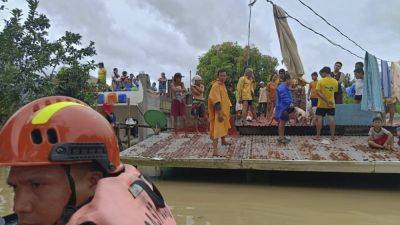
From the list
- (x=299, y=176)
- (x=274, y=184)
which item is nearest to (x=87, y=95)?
(x=274, y=184)

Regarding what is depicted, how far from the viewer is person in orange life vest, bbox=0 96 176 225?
4.57 ft

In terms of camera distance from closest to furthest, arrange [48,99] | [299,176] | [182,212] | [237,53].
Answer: [48,99]
[182,212]
[299,176]
[237,53]

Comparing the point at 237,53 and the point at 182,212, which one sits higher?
the point at 237,53

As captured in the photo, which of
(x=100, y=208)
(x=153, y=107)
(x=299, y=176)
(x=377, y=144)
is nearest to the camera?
(x=100, y=208)

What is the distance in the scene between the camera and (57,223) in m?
1.43

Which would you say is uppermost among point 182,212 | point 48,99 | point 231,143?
point 48,99

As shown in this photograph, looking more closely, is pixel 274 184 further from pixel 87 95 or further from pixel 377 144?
pixel 87 95

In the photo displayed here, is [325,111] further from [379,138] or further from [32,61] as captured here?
[32,61]

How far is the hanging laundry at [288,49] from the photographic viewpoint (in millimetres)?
11844

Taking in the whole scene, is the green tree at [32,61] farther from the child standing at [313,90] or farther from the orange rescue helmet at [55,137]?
the child standing at [313,90]

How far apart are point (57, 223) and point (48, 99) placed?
397 millimetres

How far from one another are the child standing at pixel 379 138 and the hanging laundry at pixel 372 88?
162 centimetres

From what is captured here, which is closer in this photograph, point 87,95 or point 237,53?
point 87,95

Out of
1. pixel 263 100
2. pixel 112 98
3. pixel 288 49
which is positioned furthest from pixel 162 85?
pixel 288 49
